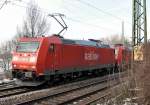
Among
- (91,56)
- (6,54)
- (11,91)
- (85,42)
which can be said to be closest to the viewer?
(11,91)

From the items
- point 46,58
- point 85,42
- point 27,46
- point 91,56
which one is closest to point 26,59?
point 27,46

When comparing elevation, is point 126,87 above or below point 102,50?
below

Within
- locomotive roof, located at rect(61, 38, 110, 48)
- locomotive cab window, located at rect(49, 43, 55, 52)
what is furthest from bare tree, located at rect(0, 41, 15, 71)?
locomotive cab window, located at rect(49, 43, 55, 52)

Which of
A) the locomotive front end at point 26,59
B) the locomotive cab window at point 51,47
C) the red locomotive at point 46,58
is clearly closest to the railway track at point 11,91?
the locomotive front end at point 26,59

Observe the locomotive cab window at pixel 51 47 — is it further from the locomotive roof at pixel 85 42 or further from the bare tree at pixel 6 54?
the bare tree at pixel 6 54

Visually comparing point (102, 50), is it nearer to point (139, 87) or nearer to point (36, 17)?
point (139, 87)

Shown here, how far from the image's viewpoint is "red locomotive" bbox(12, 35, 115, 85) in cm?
1988

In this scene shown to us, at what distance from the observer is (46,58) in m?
20.3

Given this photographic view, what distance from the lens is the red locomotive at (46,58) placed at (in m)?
19.9

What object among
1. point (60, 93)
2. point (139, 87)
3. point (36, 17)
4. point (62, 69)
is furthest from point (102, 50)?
point (36, 17)

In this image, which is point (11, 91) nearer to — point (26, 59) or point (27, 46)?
point (26, 59)

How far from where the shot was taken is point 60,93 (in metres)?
17.0

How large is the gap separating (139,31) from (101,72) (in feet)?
34.9

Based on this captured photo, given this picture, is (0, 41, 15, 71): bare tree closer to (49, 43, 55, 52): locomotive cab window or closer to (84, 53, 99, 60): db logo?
(84, 53, 99, 60): db logo
